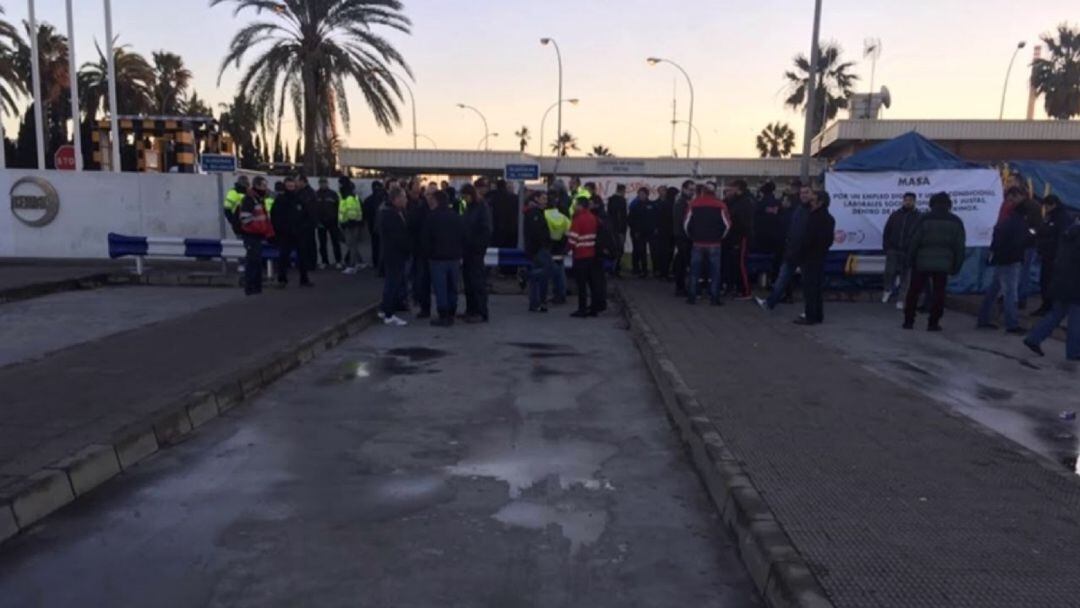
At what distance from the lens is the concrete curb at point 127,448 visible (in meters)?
4.65

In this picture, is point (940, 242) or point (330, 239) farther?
point (330, 239)

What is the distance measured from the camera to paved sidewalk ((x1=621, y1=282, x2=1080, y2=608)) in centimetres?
376

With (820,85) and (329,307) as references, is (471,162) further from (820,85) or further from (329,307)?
(329,307)

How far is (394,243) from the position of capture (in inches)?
451

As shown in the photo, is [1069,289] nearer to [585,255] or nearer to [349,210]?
[585,255]

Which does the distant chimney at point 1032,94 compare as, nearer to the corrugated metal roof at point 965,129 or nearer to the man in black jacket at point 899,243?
the corrugated metal roof at point 965,129

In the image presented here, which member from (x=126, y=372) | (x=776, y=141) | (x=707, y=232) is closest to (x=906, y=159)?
(x=707, y=232)

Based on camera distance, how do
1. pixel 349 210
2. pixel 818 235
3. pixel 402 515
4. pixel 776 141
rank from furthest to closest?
pixel 776 141, pixel 349 210, pixel 818 235, pixel 402 515

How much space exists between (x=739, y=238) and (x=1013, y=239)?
4026 mm

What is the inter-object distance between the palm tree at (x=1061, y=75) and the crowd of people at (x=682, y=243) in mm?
41938

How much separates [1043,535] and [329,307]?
31.6ft

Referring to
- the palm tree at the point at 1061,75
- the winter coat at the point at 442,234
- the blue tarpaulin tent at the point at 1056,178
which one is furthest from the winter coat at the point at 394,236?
the palm tree at the point at 1061,75

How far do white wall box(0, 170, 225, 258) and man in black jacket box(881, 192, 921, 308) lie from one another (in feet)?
45.7

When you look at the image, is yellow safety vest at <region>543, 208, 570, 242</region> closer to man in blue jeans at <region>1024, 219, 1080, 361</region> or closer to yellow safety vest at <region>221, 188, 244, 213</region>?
yellow safety vest at <region>221, 188, 244, 213</region>
